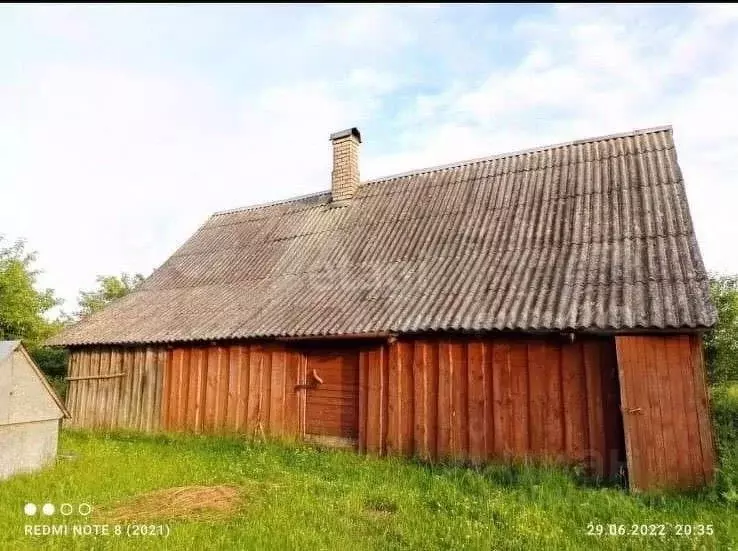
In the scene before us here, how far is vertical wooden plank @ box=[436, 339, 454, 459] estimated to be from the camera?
8.63m

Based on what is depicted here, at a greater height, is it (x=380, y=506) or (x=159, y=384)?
(x=159, y=384)

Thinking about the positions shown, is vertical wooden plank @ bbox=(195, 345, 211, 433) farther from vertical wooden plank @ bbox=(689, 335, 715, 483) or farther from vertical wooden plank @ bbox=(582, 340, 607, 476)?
vertical wooden plank @ bbox=(689, 335, 715, 483)

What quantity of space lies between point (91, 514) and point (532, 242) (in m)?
8.75

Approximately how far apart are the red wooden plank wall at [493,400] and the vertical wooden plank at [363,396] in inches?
0.8

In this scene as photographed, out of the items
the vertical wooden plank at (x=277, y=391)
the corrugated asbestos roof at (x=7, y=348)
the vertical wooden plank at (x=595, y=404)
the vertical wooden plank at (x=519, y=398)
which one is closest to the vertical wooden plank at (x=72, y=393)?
the corrugated asbestos roof at (x=7, y=348)

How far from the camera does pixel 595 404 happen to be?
7.73 meters

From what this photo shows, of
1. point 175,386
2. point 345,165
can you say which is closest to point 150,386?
point 175,386

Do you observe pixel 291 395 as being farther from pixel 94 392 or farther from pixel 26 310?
pixel 26 310

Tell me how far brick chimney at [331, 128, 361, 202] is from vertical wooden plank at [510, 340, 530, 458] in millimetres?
8568

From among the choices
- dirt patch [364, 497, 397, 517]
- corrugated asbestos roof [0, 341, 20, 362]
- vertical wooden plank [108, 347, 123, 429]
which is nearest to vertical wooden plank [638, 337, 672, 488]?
dirt patch [364, 497, 397, 517]

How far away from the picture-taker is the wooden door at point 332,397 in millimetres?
9828

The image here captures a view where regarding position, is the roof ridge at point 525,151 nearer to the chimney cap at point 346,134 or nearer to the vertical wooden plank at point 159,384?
the chimney cap at point 346,134

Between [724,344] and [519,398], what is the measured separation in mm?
11489

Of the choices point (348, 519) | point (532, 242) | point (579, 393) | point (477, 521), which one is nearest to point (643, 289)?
point (579, 393)
